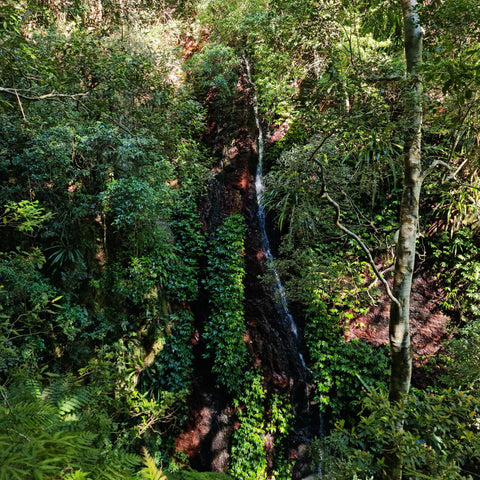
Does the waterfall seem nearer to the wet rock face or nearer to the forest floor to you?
the wet rock face

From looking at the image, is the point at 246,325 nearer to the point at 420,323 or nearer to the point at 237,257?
the point at 237,257

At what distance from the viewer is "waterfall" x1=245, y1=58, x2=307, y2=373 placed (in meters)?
5.79

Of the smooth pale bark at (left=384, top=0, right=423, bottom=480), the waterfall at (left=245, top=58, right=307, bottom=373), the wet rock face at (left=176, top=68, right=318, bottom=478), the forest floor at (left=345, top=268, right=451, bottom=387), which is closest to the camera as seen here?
the smooth pale bark at (left=384, top=0, right=423, bottom=480)

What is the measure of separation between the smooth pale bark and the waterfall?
2492 mm

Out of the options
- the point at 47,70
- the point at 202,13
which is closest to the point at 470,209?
the point at 47,70

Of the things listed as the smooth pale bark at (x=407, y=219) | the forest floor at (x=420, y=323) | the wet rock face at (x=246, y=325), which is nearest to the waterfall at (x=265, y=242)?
the wet rock face at (x=246, y=325)

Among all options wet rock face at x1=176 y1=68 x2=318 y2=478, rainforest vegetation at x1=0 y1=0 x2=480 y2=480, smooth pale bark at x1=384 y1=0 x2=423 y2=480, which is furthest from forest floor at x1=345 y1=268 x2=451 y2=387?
smooth pale bark at x1=384 y1=0 x2=423 y2=480

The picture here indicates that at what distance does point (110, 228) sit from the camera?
5059 millimetres

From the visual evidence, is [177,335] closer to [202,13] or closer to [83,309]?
[83,309]

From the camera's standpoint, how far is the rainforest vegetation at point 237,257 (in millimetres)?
3086

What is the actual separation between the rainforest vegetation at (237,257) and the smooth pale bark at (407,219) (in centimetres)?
2

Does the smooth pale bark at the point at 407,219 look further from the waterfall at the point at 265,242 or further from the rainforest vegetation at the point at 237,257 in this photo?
the waterfall at the point at 265,242

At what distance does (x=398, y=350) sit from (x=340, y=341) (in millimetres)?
2582

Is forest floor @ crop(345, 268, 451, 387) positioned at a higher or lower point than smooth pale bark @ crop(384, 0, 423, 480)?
lower
